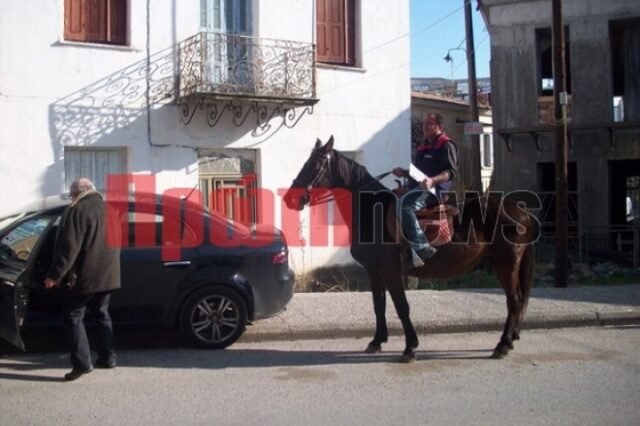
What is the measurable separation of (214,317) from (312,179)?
74.4 inches

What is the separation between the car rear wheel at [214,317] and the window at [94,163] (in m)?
5.37

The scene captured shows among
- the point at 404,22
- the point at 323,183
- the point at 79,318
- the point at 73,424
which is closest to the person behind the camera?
the point at 73,424

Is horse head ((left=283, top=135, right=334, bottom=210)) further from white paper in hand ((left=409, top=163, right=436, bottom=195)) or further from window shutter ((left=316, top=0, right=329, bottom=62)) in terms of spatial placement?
window shutter ((left=316, top=0, right=329, bottom=62))

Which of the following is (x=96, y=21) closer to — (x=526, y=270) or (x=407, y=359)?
(x=407, y=359)

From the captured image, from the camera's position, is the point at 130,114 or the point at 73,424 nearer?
the point at 73,424

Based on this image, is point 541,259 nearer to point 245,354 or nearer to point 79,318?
point 245,354

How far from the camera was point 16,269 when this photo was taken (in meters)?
7.06

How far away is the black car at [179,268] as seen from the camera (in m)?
7.35

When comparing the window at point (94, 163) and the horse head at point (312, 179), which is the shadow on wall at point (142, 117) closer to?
the window at point (94, 163)

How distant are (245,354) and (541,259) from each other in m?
12.2

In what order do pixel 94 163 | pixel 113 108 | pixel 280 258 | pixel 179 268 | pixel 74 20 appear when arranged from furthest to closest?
pixel 94 163 → pixel 113 108 → pixel 74 20 → pixel 280 258 → pixel 179 268

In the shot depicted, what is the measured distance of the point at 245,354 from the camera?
781 centimetres

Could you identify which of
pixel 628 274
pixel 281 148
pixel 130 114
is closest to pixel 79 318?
pixel 130 114

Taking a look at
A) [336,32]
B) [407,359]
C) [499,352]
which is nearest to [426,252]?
[407,359]
